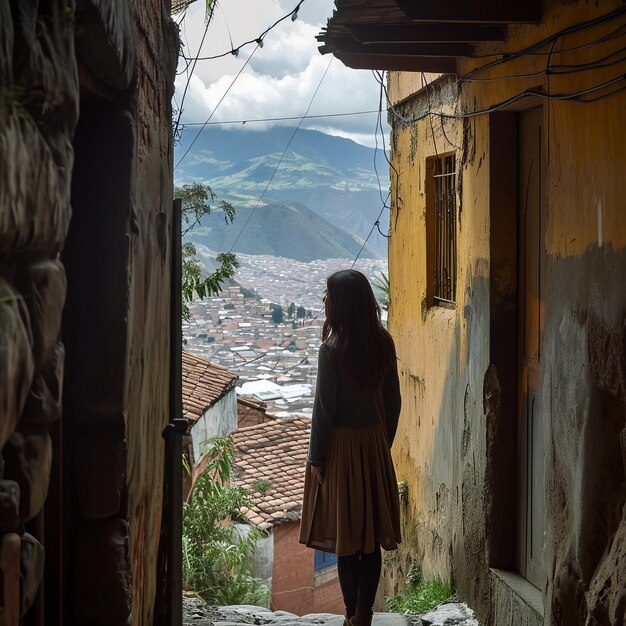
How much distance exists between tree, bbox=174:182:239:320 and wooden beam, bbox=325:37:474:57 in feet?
8.55

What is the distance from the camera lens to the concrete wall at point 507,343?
332 cm

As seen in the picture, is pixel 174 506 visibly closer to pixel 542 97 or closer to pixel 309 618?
pixel 542 97

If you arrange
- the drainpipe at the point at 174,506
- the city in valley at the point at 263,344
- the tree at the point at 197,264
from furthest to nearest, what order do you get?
the city in valley at the point at 263,344 → the tree at the point at 197,264 → the drainpipe at the point at 174,506

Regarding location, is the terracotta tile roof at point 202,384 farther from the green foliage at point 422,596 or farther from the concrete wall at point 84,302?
the concrete wall at point 84,302

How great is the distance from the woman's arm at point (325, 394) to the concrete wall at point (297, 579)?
9668 millimetres

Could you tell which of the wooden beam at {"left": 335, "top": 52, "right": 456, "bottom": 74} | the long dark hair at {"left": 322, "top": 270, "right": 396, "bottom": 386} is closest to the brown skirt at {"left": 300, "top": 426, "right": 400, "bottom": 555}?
the long dark hair at {"left": 322, "top": 270, "right": 396, "bottom": 386}

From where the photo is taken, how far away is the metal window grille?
6305mm

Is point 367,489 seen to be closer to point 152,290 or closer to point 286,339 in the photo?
point 152,290

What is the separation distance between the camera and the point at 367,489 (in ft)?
14.4

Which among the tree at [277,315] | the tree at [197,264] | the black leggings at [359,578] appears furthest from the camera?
the tree at [277,315]

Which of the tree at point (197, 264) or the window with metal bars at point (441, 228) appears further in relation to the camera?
the tree at point (197, 264)

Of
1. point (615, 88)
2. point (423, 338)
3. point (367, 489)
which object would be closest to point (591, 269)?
point (615, 88)

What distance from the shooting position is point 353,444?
14.3ft

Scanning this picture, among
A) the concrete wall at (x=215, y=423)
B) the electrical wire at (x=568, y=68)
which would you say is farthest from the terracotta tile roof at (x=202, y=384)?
the electrical wire at (x=568, y=68)
